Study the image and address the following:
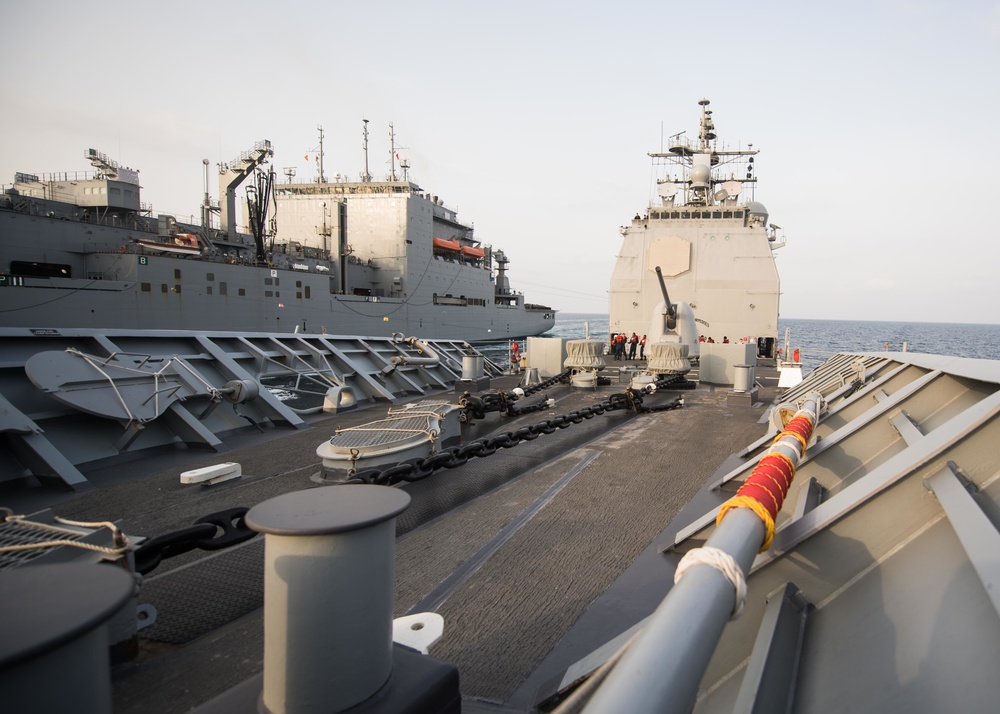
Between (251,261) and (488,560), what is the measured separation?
89.0 ft

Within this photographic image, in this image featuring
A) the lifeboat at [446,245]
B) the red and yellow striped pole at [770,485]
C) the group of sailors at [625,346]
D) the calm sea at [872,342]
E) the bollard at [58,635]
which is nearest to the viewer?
the bollard at [58,635]

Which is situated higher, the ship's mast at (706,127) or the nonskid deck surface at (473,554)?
the ship's mast at (706,127)

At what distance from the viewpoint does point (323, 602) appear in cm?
116

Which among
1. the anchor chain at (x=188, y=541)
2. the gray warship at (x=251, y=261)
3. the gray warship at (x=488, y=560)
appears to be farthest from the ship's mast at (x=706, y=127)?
the anchor chain at (x=188, y=541)

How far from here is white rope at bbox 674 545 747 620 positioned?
3.32 ft

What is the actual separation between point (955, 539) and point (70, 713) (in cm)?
188

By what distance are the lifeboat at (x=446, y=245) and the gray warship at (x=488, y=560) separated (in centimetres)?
3386

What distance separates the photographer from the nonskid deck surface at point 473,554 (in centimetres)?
201

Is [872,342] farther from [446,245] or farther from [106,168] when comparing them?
[106,168]

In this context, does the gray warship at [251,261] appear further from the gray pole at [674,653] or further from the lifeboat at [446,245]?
the gray pole at [674,653]

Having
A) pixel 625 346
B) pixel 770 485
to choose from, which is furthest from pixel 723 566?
pixel 625 346

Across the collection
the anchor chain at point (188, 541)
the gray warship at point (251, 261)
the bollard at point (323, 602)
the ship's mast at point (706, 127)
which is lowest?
the anchor chain at point (188, 541)

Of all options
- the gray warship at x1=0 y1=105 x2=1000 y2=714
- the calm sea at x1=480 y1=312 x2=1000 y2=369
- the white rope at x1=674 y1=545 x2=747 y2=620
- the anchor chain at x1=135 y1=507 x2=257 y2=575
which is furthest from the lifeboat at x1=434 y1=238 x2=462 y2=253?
the white rope at x1=674 y1=545 x2=747 y2=620

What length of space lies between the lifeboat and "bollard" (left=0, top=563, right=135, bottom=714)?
38692mm
